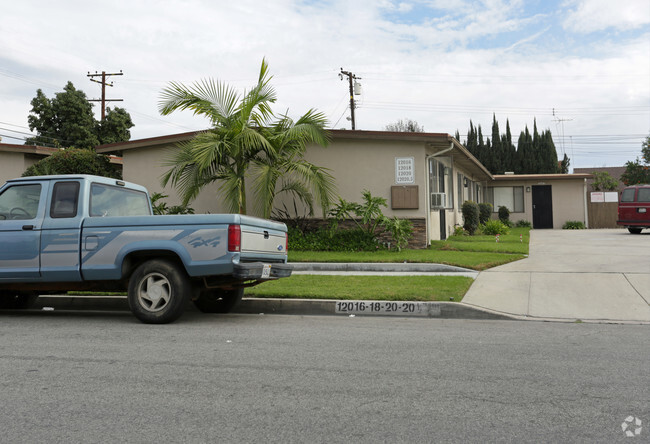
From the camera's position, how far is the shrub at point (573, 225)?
98.0ft

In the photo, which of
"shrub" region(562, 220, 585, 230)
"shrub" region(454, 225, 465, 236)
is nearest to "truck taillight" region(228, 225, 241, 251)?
"shrub" region(454, 225, 465, 236)

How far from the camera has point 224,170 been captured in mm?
15398

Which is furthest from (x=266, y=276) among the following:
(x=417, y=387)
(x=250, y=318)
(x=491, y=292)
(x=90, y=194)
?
(x=491, y=292)

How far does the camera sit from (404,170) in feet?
52.2

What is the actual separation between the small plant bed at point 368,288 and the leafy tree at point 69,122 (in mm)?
30455

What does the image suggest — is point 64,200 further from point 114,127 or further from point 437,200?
point 114,127

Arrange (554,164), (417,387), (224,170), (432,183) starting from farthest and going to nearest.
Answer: (554,164) → (432,183) → (224,170) → (417,387)

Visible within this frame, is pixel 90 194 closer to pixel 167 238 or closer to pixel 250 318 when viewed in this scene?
pixel 167 238

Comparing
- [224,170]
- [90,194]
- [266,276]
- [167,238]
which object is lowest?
[266,276]

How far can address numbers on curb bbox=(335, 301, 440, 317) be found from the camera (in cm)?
827

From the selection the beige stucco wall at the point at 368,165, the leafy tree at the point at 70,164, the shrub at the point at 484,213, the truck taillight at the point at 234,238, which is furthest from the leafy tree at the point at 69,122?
the truck taillight at the point at 234,238

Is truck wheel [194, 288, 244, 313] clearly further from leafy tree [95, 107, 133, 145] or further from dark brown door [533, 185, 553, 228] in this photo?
leafy tree [95, 107, 133, 145]

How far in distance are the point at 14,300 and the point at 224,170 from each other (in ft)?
23.8

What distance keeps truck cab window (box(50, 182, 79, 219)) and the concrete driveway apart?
564cm
